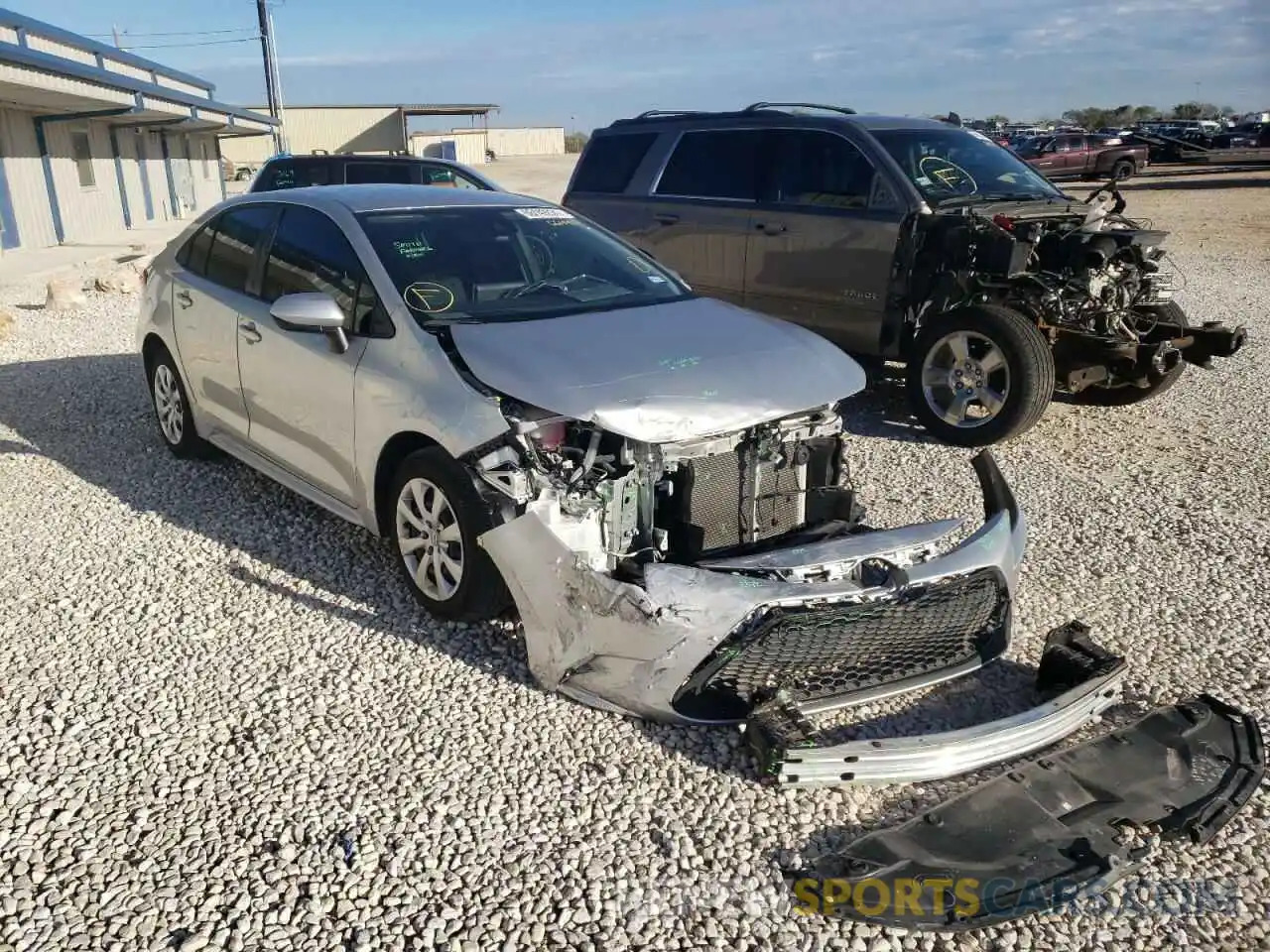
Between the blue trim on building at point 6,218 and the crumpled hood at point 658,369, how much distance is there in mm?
18164

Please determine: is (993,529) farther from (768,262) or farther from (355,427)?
(768,262)

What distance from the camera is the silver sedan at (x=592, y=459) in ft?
11.0

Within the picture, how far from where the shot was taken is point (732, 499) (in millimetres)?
3977

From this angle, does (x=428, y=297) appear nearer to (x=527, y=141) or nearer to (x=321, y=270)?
(x=321, y=270)

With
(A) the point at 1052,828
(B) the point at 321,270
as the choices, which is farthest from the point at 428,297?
(A) the point at 1052,828

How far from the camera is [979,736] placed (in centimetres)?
314

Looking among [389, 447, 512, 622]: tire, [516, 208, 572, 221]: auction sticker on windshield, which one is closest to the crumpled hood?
[389, 447, 512, 622]: tire

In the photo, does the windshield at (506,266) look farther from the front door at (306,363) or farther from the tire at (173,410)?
the tire at (173,410)

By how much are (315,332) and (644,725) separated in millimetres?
2337

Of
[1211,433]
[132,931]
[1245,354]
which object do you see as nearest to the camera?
[132,931]

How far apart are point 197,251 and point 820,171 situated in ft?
14.0

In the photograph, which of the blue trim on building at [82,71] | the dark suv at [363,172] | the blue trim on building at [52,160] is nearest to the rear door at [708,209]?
the dark suv at [363,172]

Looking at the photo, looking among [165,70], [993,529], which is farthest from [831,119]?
[165,70]

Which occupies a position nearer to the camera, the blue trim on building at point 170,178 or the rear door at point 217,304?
the rear door at point 217,304
